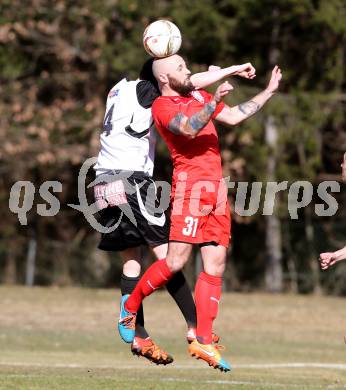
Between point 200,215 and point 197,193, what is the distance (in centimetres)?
17

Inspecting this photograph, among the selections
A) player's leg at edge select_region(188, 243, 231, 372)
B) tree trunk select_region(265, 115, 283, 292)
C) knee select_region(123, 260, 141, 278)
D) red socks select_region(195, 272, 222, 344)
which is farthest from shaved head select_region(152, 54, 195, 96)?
tree trunk select_region(265, 115, 283, 292)

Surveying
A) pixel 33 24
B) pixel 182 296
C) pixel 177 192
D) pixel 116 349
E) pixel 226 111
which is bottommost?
pixel 116 349

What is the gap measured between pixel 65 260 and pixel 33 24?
617cm

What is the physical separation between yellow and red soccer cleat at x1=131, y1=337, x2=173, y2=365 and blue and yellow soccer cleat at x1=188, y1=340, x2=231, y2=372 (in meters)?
0.52

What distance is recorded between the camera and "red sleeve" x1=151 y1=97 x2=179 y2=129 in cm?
876

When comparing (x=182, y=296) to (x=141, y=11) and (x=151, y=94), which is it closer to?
(x=151, y=94)

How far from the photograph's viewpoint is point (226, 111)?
9102 mm

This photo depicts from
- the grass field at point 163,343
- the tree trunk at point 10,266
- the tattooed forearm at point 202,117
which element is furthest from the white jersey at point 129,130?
the tree trunk at point 10,266

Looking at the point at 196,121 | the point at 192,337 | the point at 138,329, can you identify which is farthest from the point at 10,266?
the point at 196,121

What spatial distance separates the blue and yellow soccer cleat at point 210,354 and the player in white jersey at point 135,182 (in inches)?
16.7

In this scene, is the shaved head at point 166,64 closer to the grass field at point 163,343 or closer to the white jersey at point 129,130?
the white jersey at point 129,130

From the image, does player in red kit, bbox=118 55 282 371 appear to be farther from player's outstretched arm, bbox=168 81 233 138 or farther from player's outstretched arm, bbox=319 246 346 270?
player's outstretched arm, bbox=319 246 346 270

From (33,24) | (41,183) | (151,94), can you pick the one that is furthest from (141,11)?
(151,94)

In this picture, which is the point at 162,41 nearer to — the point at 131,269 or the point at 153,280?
the point at 153,280
